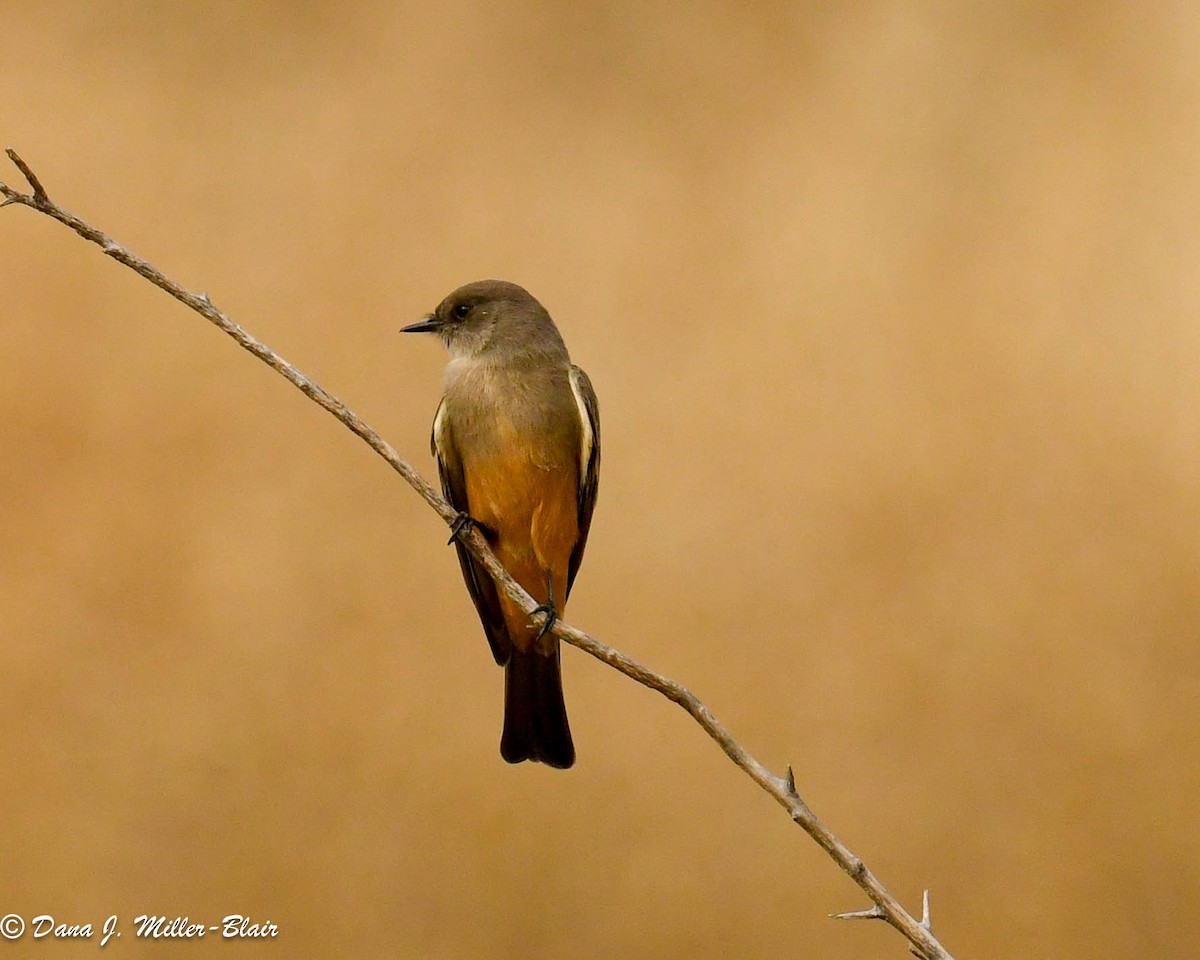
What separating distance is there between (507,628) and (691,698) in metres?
1.14

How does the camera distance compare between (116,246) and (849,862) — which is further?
(116,246)

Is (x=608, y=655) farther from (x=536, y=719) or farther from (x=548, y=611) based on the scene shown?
(x=536, y=719)

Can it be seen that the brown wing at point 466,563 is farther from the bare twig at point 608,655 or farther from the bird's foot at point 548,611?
the bare twig at point 608,655

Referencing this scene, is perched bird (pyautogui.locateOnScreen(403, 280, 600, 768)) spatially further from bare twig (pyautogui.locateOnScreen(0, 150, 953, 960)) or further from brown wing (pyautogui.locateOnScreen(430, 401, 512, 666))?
bare twig (pyautogui.locateOnScreen(0, 150, 953, 960))

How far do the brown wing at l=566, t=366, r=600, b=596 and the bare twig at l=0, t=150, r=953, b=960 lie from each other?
490 millimetres

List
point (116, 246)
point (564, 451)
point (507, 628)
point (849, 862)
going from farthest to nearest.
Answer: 1. point (507, 628)
2. point (564, 451)
3. point (116, 246)
4. point (849, 862)

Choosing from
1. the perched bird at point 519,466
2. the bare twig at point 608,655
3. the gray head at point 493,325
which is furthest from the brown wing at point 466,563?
the bare twig at point 608,655

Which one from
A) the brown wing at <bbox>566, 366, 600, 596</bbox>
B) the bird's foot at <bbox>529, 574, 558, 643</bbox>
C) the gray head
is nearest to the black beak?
the gray head

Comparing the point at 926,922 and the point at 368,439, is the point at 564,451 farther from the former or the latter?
the point at 926,922

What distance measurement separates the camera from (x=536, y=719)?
258 centimetres

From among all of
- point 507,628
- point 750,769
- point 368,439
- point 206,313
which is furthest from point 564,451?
point 750,769

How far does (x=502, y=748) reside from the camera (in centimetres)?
256

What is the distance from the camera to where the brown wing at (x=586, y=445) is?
8.28ft

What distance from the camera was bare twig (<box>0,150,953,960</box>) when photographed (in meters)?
1.52
